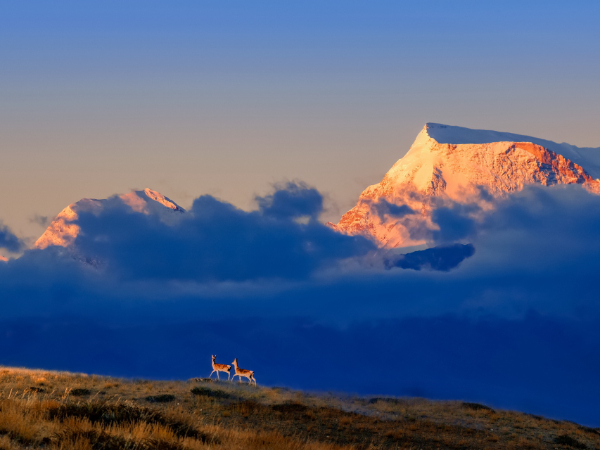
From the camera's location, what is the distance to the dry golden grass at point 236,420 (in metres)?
13.9

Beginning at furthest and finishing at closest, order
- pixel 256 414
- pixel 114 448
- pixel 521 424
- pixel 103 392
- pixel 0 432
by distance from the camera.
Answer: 1. pixel 521 424
2. pixel 103 392
3. pixel 256 414
4. pixel 0 432
5. pixel 114 448

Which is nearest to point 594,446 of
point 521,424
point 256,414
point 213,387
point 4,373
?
point 521,424

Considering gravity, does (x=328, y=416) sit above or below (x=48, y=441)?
above

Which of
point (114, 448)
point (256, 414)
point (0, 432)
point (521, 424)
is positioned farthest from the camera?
point (521, 424)

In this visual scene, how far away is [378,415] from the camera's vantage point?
3569 centimetres

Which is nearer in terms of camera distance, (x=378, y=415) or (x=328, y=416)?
(x=328, y=416)

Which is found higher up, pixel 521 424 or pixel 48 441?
pixel 521 424

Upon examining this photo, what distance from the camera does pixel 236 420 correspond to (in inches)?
1161

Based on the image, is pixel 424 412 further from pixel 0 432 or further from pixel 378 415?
pixel 0 432

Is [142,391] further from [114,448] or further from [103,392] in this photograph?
[114,448]

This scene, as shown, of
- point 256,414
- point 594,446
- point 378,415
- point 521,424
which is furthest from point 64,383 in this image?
point 594,446

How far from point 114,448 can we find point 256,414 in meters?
19.4

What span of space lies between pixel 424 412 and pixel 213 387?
532 inches

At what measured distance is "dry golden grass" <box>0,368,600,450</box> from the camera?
547 inches
